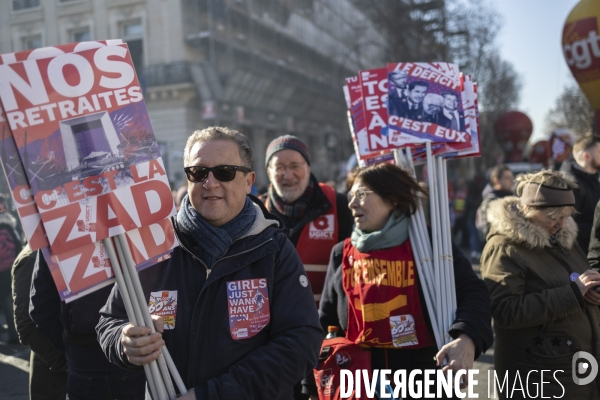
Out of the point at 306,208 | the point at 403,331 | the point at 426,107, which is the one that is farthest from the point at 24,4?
the point at 403,331

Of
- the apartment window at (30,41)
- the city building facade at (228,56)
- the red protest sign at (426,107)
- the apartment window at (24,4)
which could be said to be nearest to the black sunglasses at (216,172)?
the red protest sign at (426,107)

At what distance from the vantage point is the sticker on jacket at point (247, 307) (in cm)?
183

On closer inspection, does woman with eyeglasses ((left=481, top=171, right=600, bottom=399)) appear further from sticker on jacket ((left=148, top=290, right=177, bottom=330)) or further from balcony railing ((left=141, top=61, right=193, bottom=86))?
balcony railing ((left=141, top=61, right=193, bottom=86))

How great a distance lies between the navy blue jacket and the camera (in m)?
1.77

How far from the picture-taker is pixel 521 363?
289 centimetres

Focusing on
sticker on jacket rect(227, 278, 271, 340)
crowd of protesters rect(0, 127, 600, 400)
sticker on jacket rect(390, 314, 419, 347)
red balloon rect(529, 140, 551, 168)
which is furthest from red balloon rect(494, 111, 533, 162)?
sticker on jacket rect(227, 278, 271, 340)

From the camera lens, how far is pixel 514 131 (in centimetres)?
2275

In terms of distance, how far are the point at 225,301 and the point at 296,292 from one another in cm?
25

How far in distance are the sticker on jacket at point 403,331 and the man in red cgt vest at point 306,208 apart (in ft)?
2.86

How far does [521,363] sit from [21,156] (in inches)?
103

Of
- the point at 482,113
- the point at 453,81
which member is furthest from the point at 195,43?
the point at 453,81

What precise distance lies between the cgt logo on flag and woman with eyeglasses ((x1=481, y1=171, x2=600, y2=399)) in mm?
995

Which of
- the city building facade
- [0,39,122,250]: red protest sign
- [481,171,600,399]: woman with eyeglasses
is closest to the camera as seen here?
[0,39,122,250]: red protest sign

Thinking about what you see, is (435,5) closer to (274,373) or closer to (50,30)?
(50,30)
